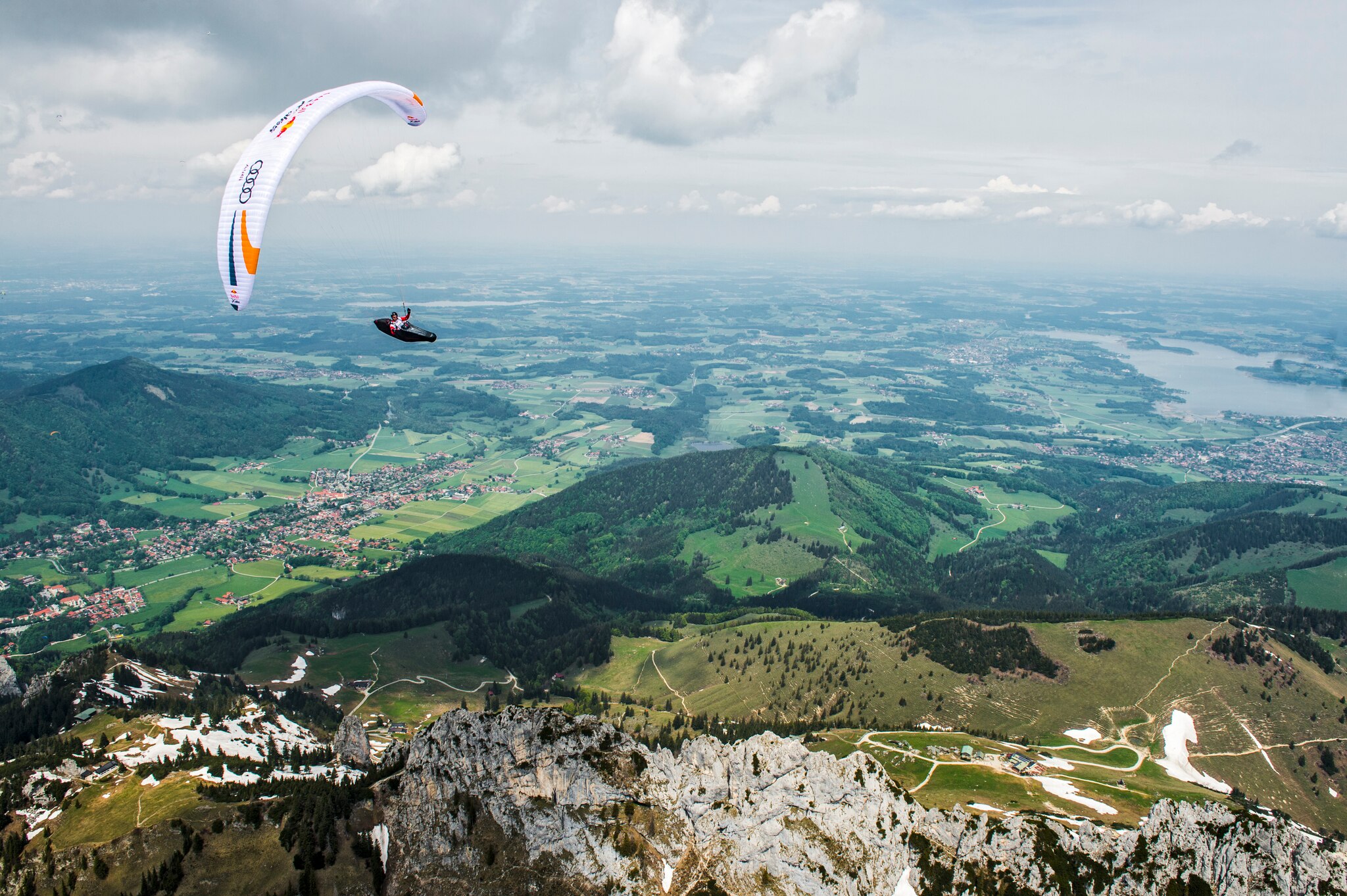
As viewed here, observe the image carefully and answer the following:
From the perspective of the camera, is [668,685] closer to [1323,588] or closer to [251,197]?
[251,197]

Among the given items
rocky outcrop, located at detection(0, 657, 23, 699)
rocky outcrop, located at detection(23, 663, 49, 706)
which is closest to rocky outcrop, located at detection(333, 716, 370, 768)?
rocky outcrop, located at detection(23, 663, 49, 706)

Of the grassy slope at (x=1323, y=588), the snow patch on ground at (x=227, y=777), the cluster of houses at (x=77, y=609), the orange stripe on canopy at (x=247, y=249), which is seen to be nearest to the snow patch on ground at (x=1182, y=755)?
the snow patch on ground at (x=227, y=777)

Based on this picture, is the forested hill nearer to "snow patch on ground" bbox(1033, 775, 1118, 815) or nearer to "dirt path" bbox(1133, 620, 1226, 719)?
"snow patch on ground" bbox(1033, 775, 1118, 815)

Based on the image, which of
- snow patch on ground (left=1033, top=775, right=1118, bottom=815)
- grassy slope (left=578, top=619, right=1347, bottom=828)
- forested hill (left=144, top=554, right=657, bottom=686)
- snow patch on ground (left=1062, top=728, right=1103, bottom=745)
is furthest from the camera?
forested hill (left=144, top=554, right=657, bottom=686)

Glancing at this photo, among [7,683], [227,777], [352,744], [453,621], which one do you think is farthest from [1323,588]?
[7,683]

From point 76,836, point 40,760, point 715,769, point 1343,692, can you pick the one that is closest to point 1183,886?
point 715,769

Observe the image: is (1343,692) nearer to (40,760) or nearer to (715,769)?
(715,769)

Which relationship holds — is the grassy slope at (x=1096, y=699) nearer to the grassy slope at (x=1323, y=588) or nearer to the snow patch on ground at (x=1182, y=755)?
the snow patch on ground at (x=1182, y=755)

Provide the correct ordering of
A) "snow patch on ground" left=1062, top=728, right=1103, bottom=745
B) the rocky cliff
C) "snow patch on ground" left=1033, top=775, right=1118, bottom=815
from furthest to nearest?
"snow patch on ground" left=1062, top=728, right=1103, bottom=745 < "snow patch on ground" left=1033, top=775, right=1118, bottom=815 < the rocky cliff
